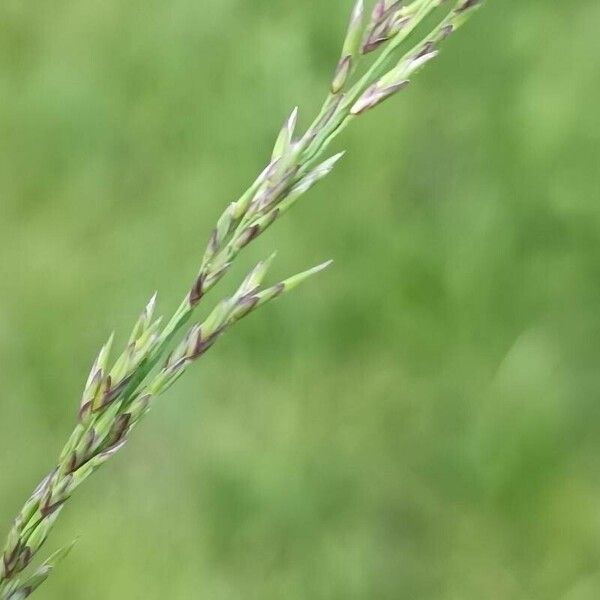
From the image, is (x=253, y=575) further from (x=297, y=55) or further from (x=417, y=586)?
(x=297, y=55)

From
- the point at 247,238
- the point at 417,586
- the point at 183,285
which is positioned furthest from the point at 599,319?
the point at 247,238

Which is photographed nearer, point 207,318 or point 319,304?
point 207,318

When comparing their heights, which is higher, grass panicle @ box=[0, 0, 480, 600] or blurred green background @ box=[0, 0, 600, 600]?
grass panicle @ box=[0, 0, 480, 600]

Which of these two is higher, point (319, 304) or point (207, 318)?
point (207, 318)

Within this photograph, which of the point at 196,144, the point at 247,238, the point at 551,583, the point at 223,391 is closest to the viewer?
the point at 247,238

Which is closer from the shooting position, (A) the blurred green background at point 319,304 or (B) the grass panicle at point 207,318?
(B) the grass panicle at point 207,318

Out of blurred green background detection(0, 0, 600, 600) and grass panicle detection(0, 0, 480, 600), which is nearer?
grass panicle detection(0, 0, 480, 600)

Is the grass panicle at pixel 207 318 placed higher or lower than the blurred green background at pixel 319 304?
higher

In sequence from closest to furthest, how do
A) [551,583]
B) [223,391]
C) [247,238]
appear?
1. [247,238]
2. [551,583]
3. [223,391]
